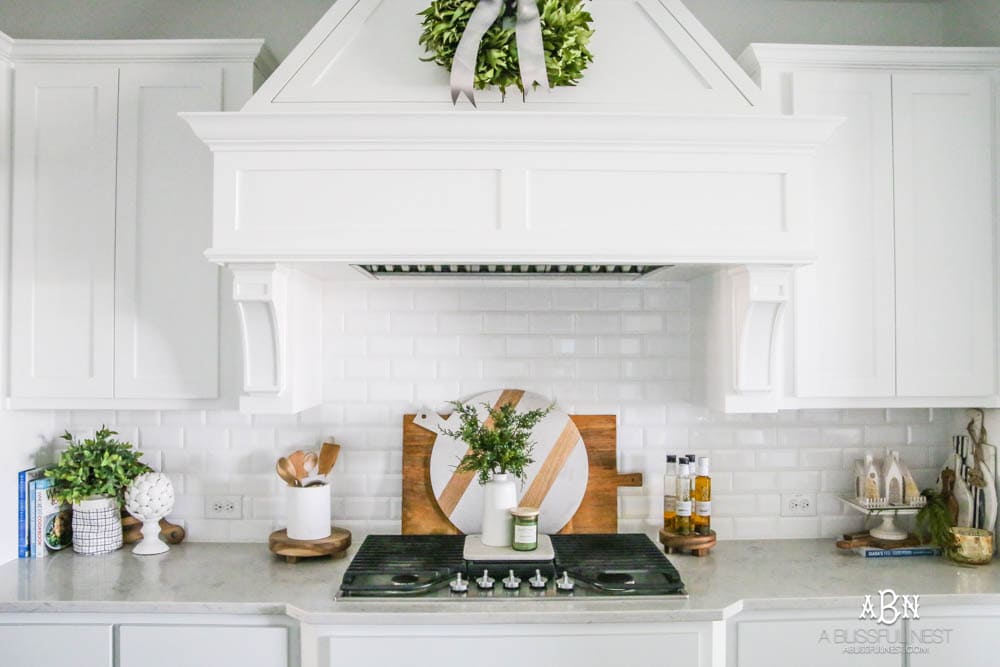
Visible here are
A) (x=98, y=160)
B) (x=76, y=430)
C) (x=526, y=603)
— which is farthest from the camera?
(x=76, y=430)

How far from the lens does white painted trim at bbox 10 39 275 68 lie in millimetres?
2180

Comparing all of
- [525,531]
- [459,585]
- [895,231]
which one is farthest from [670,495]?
[895,231]

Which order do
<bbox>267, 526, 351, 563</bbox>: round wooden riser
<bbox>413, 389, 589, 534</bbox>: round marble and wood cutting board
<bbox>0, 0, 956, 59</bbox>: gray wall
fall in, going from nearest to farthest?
<bbox>267, 526, 351, 563</bbox>: round wooden riser → <bbox>413, 389, 589, 534</bbox>: round marble and wood cutting board → <bbox>0, 0, 956, 59</bbox>: gray wall

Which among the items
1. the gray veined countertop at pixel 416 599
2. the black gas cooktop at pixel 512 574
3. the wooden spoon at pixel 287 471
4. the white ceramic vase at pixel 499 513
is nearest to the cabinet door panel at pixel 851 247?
the gray veined countertop at pixel 416 599

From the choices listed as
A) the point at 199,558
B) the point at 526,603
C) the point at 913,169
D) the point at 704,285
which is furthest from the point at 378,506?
the point at 913,169

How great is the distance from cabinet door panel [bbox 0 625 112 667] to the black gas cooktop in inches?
25.9

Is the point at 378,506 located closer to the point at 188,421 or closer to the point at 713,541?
the point at 188,421

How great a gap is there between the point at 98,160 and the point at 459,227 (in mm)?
1205

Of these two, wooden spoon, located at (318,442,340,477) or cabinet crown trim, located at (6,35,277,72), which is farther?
wooden spoon, located at (318,442,340,477)

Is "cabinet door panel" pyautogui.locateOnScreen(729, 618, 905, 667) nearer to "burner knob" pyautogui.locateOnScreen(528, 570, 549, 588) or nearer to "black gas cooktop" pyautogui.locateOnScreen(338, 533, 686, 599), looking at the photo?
"black gas cooktop" pyautogui.locateOnScreen(338, 533, 686, 599)

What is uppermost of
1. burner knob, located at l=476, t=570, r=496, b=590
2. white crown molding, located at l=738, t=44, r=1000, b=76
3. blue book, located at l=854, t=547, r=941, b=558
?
white crown molding, located at l=738, t=44, r=1000, b=76

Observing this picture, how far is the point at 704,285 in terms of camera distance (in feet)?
7.64

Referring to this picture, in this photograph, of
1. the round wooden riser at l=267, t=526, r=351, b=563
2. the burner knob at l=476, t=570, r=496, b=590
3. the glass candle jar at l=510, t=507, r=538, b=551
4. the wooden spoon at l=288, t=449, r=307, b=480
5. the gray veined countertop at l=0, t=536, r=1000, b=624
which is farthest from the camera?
the wooden spoon at l=288, t=449, r=307, b=480

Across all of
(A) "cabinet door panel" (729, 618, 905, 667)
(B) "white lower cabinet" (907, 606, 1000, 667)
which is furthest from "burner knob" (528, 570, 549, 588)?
(B) "white lower cabinet" (907, 606, 1000, 667)
